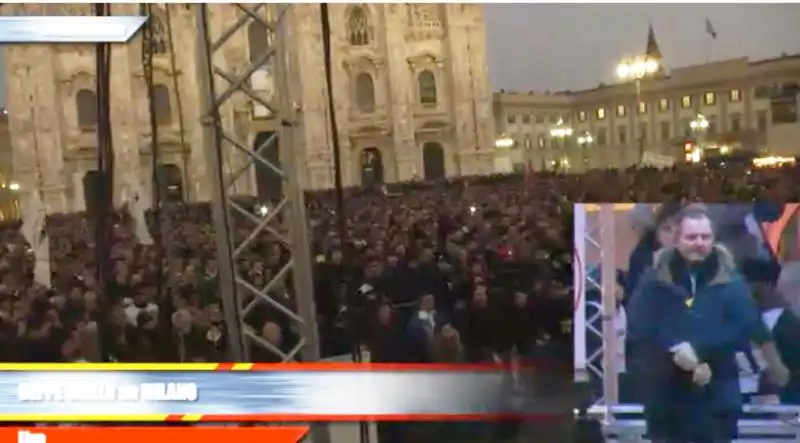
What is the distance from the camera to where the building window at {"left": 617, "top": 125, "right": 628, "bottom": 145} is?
2.33 metres

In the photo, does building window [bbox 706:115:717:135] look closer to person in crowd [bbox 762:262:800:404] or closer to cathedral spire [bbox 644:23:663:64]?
cathedral spire [bbox 644:23:663:64]

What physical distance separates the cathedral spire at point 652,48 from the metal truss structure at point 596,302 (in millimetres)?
A: 363

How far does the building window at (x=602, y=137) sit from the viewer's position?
232 cm

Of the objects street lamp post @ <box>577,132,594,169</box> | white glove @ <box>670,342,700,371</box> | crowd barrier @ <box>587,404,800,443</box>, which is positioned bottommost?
crowd barrier @ <box>587,404,800,443</box>

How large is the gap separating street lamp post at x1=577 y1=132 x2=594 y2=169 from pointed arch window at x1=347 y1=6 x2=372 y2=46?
52 centimetres

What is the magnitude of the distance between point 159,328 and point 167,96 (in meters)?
0.53

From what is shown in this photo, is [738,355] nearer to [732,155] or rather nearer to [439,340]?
[732,155]

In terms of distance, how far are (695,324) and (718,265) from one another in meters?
0.14

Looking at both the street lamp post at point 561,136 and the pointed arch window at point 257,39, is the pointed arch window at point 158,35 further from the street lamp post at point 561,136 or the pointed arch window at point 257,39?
the street lamp post at point 561,136

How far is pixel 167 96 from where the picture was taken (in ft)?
7.88

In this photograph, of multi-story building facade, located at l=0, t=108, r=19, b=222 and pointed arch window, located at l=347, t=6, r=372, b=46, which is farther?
multi-story building facade, located at l=0, t=108, r=19, b=222

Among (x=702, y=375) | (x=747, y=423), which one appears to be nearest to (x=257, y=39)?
(x=702, y=375)

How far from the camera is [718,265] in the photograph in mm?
2352

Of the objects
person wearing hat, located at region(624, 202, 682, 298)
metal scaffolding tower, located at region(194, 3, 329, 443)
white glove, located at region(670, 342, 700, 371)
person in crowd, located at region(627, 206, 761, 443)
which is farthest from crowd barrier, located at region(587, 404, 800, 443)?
metal scaffolding tower, located at region(194, 3, 329, 443)
